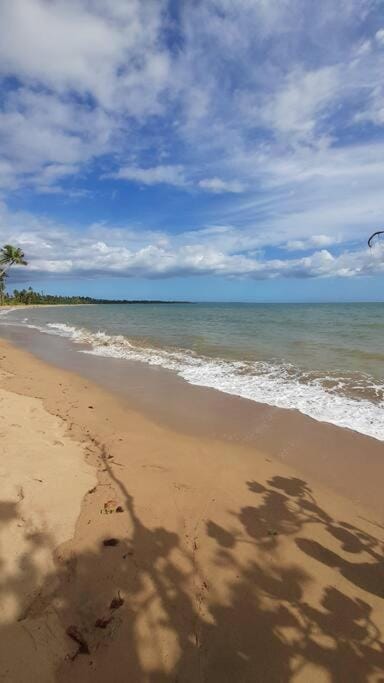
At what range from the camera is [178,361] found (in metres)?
15.4

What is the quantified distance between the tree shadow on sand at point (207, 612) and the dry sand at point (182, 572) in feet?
0.03

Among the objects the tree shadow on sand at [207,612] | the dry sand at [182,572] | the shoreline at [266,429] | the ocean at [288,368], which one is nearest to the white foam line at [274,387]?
the ocean at [288,368]

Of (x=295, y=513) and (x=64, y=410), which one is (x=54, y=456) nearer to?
(x=64, y=410)

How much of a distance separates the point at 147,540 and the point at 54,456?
2.37 m

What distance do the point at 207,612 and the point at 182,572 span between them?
0.47 meters

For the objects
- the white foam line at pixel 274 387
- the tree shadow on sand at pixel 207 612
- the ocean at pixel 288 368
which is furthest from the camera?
the ocean at pixel 288 368

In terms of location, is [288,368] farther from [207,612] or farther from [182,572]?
[207,612]

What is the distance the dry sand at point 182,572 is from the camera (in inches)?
108

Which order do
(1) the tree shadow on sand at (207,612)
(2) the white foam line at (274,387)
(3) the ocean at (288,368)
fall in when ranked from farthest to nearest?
(3) the ocean at (288,368)
(2) the white foam line at (274,387)
(1) the tree shadow on sand at (207,612)

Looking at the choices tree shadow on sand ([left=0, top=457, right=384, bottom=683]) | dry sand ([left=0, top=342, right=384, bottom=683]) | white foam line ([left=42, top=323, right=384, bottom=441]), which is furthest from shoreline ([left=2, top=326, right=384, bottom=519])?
tree shadow on sand ([left=0, top=457, right=384, bottom=683])

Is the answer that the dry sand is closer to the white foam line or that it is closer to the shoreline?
the shoreline

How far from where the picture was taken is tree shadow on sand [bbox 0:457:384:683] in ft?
8.96

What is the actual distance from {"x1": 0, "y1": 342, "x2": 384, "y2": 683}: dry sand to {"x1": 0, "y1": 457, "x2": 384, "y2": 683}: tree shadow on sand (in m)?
0.01

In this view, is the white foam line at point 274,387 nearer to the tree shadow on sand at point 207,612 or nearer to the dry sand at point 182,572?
the dry sand at point 182,572
